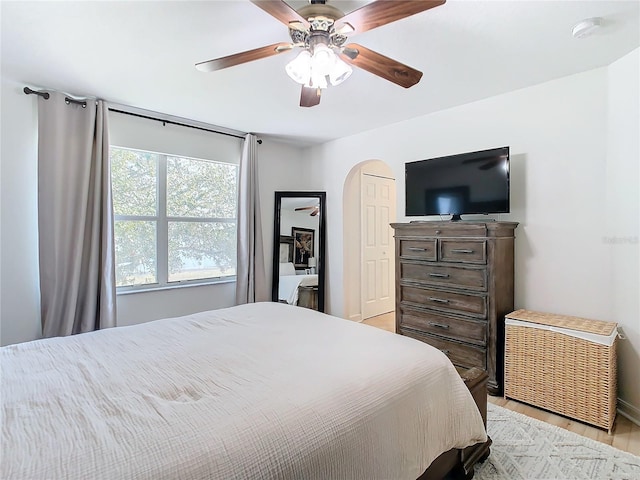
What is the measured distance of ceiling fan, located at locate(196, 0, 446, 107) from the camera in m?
1.38

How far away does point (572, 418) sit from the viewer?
7.50ft

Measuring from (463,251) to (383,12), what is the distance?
1.97 m

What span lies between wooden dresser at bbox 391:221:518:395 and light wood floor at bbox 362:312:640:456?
0.60 feet

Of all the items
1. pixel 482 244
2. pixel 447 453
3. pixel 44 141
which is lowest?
pixel 447 453

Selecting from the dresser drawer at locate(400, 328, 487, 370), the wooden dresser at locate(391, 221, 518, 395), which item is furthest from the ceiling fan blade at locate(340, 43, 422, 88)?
the dresser drawer at locate(400, 328, 487, 370)

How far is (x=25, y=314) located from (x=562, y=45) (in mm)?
4381

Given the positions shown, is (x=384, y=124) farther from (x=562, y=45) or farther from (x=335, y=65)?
(x=335, y=65)

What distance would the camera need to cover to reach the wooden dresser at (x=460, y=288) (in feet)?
8.71

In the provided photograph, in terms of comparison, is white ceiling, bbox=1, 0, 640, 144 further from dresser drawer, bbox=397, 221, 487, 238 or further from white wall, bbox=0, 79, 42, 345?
dresser drawer, bbox=397, 221, 487, 238

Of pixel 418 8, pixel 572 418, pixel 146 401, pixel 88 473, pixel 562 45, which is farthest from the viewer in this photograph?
pixel 572 418

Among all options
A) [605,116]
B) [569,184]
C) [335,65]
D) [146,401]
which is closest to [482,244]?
[569,184]

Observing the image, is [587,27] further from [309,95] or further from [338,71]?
[309,95]

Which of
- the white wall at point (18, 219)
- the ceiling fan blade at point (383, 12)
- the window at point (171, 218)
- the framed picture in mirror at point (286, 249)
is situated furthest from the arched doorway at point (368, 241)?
the white wall at point (18, 219)

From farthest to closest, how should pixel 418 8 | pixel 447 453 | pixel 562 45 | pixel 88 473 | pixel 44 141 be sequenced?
1. pixel 44 141
2. pixel 562 45
3. pixel 447 453
4. pixel 418 8
5. pixel 88 473
